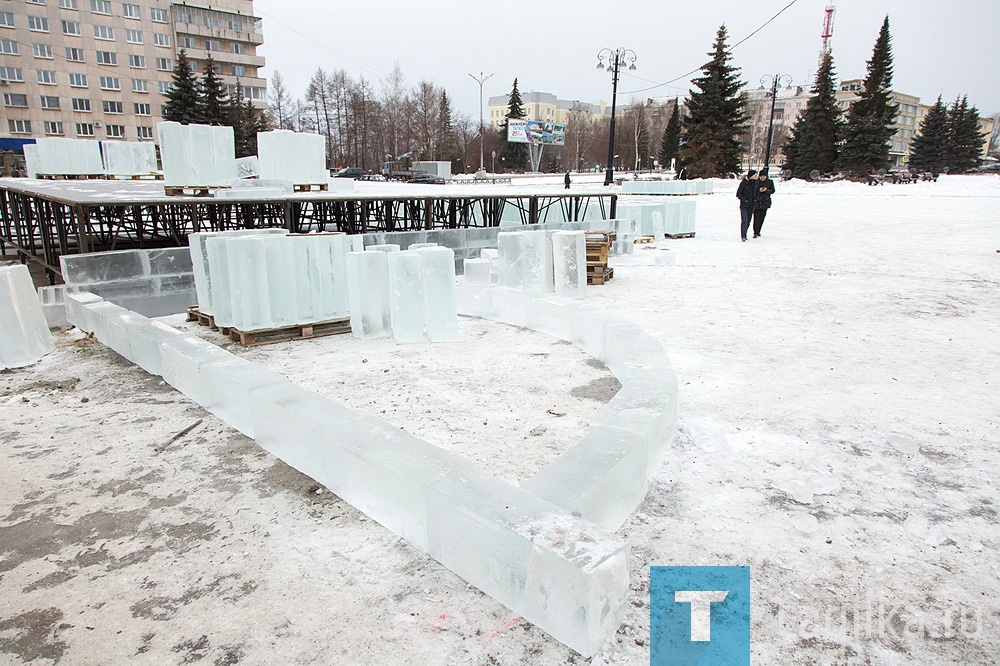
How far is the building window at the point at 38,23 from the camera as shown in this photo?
53.8 metres

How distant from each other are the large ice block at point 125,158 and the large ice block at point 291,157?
628cm

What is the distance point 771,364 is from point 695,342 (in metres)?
0.97

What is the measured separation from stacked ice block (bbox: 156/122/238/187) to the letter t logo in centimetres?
1020

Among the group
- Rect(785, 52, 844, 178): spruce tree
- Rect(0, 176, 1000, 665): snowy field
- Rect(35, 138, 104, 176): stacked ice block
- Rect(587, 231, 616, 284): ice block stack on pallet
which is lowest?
Rect(0, 176, 1000, 665): snowy field

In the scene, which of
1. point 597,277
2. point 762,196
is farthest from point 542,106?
point 597,277

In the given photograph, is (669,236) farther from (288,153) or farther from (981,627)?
(981,627)

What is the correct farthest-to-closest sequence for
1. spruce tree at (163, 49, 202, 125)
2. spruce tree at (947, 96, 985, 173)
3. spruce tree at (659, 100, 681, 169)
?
spruce tree at (659, 100, 681, 169), spruce tree at (947, 96, 985, 173), spruce tree at (163, 49, 202, 125)

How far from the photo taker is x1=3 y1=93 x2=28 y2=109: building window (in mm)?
52938

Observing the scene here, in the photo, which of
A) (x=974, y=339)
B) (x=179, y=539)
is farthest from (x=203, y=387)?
(x=974, y=339)

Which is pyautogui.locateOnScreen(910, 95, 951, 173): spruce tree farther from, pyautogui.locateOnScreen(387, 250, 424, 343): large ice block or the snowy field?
pyautogui.locateOnScreen(387, 250, 424, 343): large ice block

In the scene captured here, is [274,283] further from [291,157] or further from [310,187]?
[310,187]

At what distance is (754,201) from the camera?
1497 centimetres

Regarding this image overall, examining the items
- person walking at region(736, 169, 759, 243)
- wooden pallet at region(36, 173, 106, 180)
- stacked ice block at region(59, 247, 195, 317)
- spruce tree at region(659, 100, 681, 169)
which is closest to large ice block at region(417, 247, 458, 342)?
stacked ice block at region(59, 247, 195, 317)

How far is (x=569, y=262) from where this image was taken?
846cm
